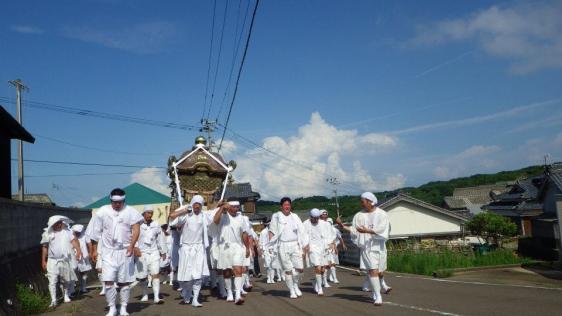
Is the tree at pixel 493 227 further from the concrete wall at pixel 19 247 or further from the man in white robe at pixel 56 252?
the man in white robe at pixel 56 252

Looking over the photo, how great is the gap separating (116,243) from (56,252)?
11.4 ft

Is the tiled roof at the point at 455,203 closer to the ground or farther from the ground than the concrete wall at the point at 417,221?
farther from the ground

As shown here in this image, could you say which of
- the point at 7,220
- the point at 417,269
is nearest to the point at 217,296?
the point at 7,220

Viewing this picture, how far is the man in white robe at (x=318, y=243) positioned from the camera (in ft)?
33.9

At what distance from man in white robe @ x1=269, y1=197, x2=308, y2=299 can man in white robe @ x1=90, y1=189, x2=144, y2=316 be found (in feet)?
10.5

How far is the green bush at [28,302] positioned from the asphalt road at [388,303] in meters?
0.28

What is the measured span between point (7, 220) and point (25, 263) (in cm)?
152

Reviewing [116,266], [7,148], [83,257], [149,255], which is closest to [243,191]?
[7,148]

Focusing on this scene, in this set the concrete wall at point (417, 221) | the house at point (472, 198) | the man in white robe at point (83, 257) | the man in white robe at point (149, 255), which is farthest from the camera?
the house at point (472, 198)

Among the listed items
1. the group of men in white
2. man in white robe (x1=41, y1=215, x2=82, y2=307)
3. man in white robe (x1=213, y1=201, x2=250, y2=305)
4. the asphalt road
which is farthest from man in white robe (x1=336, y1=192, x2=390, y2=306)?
man in white robe (x1=41, y1=215, x2=82, y2=307)

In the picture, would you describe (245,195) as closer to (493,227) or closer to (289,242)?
(493,227)

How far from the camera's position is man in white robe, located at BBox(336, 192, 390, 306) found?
8.70m

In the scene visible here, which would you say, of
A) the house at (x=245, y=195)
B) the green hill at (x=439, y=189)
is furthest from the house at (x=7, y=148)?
the green hill at (x=439, y=189)

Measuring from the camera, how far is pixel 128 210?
320 inches
